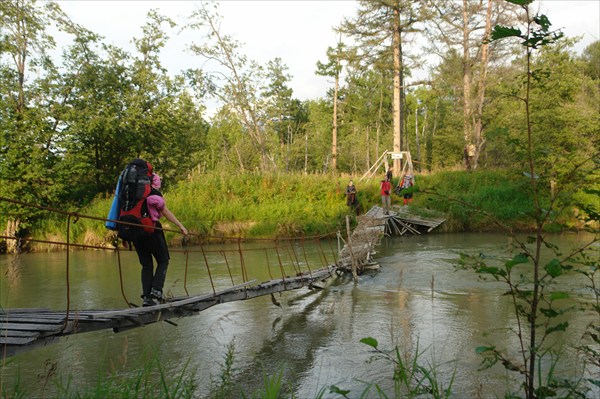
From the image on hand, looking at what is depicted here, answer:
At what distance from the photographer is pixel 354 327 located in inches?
253

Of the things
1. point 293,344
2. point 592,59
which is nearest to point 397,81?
point 293,344

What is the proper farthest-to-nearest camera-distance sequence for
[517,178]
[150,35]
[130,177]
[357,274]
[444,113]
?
[444,113] → [150,35] → [357,274] → [130,177] → [517,178]

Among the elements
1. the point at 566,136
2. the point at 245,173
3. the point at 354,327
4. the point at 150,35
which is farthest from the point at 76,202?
the point at 566,136

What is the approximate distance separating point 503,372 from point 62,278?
917 cm

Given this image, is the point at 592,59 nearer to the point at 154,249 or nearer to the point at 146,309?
the point at 154,249

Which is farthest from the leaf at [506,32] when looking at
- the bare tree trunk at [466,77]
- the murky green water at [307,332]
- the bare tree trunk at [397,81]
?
the bare tree trunk at [466,77]

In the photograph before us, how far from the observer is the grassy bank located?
16.0 m

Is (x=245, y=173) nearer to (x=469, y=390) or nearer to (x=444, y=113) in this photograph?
(x=469, y=390)

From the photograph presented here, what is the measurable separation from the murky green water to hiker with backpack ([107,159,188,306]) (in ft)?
2.02

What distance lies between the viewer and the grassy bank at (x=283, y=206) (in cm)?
1597

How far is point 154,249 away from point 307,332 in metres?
2.65

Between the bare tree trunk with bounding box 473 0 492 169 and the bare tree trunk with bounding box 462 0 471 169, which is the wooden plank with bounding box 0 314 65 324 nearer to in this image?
the bare tree trunk with bounding box 473 0 492 169

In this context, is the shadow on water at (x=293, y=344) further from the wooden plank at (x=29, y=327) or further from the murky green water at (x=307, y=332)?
the wooden plank at (x=29, y=327)

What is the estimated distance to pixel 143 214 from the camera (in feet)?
14.5
